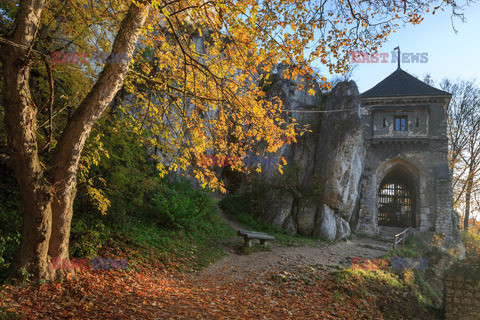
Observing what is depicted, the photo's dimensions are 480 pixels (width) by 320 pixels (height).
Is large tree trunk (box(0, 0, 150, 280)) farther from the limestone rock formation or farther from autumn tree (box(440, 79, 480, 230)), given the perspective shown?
autumn tree (box(440, 79, 480, 230))

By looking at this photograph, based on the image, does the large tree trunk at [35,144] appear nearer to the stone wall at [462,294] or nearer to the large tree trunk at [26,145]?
the large tree trunk at [26,145]

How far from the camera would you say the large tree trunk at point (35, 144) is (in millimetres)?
3463

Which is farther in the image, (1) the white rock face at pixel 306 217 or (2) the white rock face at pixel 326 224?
(1) the white rock face at pixel 306 217

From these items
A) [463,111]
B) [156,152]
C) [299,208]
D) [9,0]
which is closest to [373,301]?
[299,208]

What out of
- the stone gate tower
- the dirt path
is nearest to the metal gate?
the stone gate tower

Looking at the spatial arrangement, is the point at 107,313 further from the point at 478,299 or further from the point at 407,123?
the point at 407,123

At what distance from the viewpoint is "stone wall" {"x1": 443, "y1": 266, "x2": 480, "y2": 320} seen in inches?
333

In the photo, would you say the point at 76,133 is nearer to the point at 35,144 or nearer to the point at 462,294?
the point at 35,144

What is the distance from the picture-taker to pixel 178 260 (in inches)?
271

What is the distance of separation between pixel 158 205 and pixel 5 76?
5886 millimetres

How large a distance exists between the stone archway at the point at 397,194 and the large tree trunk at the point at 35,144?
808 inches

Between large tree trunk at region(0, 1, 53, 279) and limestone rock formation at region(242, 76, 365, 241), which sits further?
limestone rock formation at region(242, 76, 365, 241)

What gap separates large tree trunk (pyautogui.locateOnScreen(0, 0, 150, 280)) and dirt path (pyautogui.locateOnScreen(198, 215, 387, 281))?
3.61 meters

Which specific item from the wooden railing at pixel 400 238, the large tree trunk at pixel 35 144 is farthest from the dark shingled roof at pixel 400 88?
the large tree trunk at pixel 35 144
